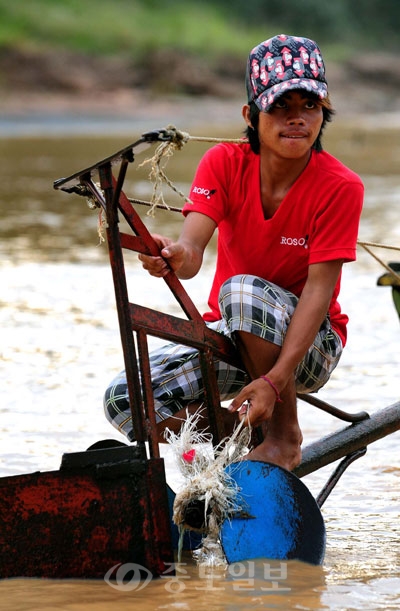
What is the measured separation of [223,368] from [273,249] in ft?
1.19

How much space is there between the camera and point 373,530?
3.50m

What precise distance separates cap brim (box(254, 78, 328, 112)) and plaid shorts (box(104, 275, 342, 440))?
473 mm

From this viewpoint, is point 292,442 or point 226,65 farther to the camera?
point 226,65

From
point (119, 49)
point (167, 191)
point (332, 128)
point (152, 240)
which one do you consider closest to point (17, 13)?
point (119, 49)

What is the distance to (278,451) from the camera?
3082 millimetres

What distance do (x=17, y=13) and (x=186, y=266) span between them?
40001mm

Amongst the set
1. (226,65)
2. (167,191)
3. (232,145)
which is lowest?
(232,145)

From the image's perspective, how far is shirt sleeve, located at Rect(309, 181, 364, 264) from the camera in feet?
9.98

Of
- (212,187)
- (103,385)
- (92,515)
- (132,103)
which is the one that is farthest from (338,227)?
(132,103)

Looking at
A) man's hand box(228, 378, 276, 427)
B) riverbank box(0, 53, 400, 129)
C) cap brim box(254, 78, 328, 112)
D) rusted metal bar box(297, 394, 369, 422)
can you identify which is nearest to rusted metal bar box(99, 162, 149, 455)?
man's hand box(228, 378, 276, 427)

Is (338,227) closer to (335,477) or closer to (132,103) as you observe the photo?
(335,477)

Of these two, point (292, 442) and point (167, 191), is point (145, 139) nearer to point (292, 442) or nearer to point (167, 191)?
point (292, 442)

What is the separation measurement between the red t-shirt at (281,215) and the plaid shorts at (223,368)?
0.12 m

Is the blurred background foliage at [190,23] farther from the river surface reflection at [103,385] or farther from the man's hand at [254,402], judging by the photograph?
the man's hand at [254,402]
